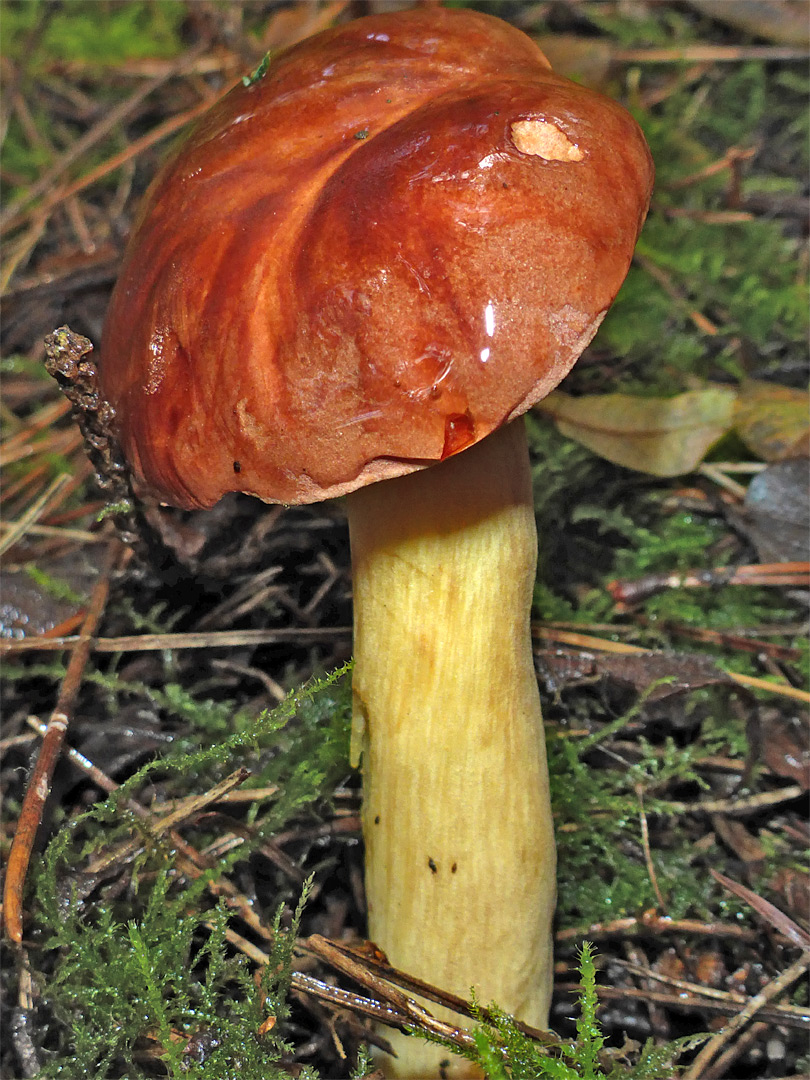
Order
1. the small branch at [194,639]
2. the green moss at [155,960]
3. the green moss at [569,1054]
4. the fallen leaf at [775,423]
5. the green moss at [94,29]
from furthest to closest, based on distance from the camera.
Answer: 1. the green moss at [94,29]
2. the fallen leaf at [775,423]
3. the small branch at [194,639]
4. the green moss at [155,960]
5. the green moss at [569,1054]

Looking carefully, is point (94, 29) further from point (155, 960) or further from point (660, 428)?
point (155, 960)

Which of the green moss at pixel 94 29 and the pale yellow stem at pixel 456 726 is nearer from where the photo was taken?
the pale yellow stem at pixel 456 726

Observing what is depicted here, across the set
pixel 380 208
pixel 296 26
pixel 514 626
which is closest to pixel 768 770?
pixel 514 626

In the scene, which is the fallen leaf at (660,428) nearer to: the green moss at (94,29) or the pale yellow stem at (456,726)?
the pale yellow stem at (456,726)

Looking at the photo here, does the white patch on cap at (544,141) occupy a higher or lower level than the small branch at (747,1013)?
higher

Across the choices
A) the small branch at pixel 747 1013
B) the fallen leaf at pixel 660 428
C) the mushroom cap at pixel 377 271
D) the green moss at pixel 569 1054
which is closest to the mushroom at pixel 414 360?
the mushroom cap at pixel 377 271

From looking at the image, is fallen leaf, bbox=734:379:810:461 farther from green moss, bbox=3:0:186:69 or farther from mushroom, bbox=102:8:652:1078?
green moss, bbox=3:0:186:69

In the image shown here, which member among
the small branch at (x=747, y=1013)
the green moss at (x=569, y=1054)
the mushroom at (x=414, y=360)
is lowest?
the small branch at (x=747, y=1013)
